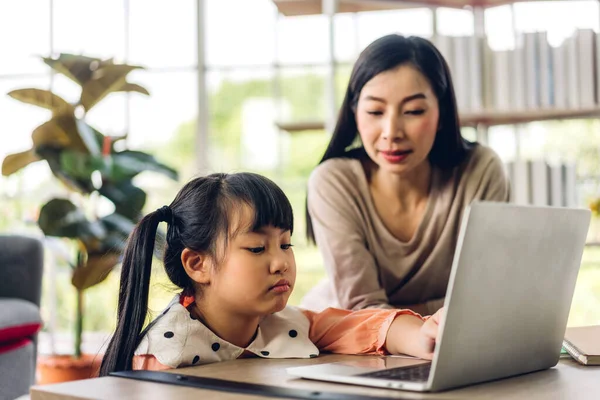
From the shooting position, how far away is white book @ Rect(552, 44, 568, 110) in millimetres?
3217

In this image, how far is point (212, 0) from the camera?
4.96m

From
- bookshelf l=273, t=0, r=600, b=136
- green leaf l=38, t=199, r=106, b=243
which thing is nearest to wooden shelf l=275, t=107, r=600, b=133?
bookshelf l=273, t=0, r=600, b=136

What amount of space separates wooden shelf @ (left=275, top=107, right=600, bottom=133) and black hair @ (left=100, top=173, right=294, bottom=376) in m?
1.97

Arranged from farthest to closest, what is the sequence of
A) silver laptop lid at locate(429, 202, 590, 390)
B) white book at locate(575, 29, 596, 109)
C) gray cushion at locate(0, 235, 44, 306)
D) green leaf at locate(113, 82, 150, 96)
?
green leaf at locate(113, 82, 150, 96) → white book at locate(575, 29, 596, 109) → gray cushion at locate(0, 235, 44, 306) → silver laptop lid at locate(429, 202, 590, 390)

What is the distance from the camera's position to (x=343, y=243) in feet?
6.33

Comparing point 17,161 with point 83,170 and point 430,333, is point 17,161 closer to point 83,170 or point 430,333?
point 83,170

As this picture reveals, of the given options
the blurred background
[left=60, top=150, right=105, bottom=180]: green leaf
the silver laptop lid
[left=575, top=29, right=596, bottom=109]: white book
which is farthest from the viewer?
the blurred background

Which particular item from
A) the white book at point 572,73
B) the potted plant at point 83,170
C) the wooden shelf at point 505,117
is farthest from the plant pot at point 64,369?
the white book at point 572,73

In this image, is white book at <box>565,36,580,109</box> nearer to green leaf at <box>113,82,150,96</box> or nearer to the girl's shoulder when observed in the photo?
green leaf at <box>113,82,150,96</box>

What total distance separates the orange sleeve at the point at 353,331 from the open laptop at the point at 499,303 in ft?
0.45

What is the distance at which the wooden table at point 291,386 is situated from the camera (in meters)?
0.92

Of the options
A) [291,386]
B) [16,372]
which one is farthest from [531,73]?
[291,386]

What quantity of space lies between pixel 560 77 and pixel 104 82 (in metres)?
1.96

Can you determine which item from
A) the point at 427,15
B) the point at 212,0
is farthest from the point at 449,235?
the point at 212,0
